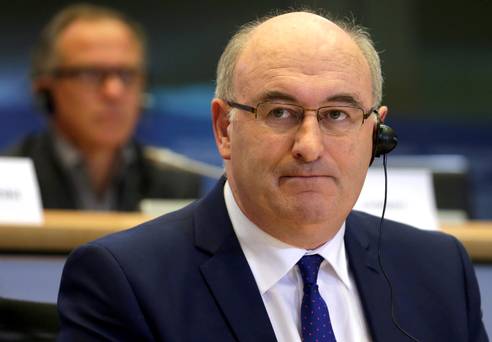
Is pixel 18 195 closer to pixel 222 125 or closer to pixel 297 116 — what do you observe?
pixel 222 125

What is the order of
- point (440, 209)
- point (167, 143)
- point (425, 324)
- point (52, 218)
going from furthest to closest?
point (167, 143)
point (440, 209)
point (52, 218)
point (425, 324)

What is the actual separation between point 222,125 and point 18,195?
40.3 inches

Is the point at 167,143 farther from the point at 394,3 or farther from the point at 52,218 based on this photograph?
the point at 52,218

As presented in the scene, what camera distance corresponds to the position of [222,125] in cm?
207

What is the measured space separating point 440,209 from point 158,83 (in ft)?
8.89

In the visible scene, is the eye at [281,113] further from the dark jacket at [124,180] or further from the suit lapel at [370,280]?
the dark jacket at [124,180]

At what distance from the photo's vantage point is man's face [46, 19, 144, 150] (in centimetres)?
410

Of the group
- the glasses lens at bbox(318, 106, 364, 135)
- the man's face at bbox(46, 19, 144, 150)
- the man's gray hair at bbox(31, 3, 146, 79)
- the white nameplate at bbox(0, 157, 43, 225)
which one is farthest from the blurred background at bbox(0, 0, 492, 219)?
the glasses lens at bbox(318, 106, 364, 135)

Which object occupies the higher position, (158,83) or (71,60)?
(71,60)

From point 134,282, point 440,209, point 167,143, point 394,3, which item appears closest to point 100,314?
point 134,282

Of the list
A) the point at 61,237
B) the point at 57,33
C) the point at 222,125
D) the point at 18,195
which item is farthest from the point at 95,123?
the point at 222,125

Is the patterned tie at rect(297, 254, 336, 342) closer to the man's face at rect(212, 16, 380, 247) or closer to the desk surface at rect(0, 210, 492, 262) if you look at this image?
the man's face at rect(212, 16, 380, 247)

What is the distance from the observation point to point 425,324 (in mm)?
2113

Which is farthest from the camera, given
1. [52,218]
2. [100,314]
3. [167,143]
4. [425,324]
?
[167,143]
